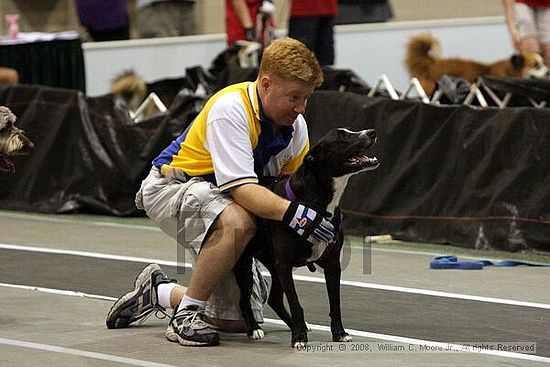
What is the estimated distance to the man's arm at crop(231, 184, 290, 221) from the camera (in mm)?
4110

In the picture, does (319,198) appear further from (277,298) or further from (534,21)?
(534,21)

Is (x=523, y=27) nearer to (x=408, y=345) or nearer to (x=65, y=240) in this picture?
(x=65, y=240)

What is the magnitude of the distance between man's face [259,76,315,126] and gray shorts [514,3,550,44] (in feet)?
13.3

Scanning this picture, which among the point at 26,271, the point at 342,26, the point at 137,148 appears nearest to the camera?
the point at 26,271

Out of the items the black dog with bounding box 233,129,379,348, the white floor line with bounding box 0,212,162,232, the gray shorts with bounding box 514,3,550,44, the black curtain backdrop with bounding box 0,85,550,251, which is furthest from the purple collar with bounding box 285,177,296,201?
the gray shorts with bounding box 514,3,550,44

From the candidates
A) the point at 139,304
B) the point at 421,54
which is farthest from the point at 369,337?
the point at 421,54

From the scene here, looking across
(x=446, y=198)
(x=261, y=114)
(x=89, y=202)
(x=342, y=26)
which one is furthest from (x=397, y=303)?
(x=342, y=26)

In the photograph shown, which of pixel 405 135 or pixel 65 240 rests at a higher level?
pixel 405 135

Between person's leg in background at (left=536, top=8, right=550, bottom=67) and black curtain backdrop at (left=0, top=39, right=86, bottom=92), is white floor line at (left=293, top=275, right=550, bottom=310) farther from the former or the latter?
black curtain backdrop at (left=0, top=39, right=86, bottom=92)

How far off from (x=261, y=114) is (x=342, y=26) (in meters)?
6.15

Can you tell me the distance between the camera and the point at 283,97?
13.8 feet

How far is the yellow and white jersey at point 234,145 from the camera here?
4.20m

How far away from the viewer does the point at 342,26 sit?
33.8 feet

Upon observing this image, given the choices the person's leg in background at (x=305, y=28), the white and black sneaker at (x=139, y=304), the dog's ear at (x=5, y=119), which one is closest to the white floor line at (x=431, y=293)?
the white and black sneaker at (x=139, y=304)
